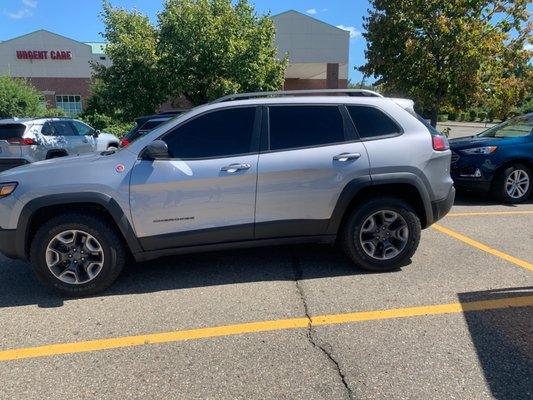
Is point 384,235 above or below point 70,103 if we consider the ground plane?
below

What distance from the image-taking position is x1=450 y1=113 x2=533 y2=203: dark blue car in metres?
7.94

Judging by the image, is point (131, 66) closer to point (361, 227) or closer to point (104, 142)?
point (104, 142)

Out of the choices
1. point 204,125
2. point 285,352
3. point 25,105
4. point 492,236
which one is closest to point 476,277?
point 492,236

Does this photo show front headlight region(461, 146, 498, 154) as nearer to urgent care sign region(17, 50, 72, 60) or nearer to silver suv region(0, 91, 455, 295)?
silver suv region(0, 91, 455, 295)

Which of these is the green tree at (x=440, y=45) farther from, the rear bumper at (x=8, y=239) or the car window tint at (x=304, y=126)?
the rear bumper at (x=8, y=239)

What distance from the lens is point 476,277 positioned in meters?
4.57

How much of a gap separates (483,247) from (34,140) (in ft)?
33.9

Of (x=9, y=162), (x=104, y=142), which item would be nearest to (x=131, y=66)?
(x=104, y=142)

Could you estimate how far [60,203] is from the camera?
4.18 m

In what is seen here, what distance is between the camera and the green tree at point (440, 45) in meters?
12.0

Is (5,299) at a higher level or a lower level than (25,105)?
lower

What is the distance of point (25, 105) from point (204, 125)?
2844 centimetres

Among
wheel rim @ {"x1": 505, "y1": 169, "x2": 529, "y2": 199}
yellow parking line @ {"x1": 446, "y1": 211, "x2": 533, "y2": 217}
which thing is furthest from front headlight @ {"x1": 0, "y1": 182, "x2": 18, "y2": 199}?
wheel rim @ {"x1": 505, "y1": 169, "x2": 529, "y2": 199}

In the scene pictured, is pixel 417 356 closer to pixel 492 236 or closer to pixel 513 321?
pixel 513 321
